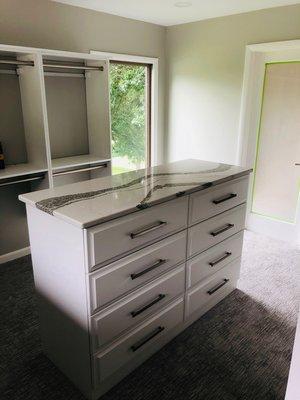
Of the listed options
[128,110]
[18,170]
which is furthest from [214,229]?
[128,110]

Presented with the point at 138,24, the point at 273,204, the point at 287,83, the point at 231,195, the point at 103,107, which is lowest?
the point at 273,204

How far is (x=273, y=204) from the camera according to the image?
143 inches

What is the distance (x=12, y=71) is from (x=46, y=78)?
0.34m

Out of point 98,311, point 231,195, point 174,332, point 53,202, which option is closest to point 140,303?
point 98,311

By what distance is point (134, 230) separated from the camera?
1.54 metres

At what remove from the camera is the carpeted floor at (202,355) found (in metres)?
A: 1.73

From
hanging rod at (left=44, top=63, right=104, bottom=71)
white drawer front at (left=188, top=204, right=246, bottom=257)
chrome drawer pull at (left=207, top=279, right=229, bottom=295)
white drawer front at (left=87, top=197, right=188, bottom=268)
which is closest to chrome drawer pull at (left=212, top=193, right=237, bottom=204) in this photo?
white drawer front at (left=188, top=204, right=246, bottom=257)

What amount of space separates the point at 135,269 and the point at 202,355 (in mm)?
823

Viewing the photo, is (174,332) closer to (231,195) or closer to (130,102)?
(231,195)

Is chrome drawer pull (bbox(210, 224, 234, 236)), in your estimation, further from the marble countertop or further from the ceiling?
the ceiling

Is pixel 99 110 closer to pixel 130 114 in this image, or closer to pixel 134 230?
pixel 130 114

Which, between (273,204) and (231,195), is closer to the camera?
(231,195)

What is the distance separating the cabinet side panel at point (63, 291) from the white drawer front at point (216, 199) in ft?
2.48

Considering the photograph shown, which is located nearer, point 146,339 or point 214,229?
point 146,339
